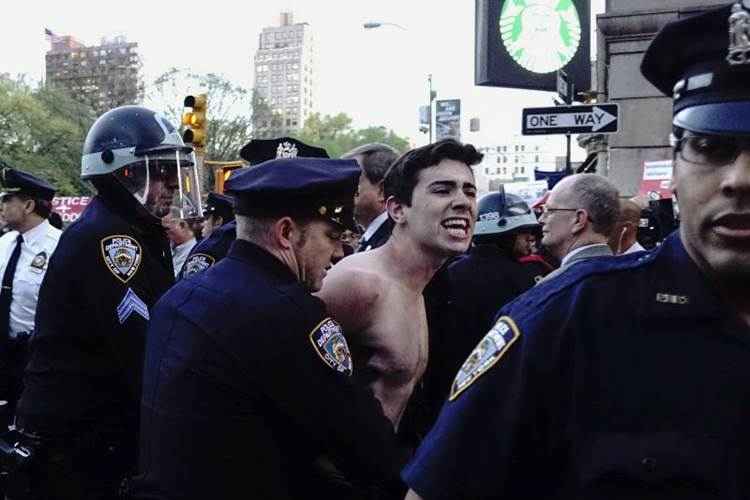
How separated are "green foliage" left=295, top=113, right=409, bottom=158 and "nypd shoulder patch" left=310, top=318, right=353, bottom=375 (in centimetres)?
8413

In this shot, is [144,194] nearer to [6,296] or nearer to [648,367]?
[6,296]

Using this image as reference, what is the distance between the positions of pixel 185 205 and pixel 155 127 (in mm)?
421

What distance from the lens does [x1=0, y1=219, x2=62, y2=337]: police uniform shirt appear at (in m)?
6.44

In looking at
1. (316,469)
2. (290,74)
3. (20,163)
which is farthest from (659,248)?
(290,74)

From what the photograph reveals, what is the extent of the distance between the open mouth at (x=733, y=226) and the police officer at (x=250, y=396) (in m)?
1.29

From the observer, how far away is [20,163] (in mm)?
49281

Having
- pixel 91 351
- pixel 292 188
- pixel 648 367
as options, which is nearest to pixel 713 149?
pixel 648 367

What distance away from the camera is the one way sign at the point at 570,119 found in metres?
9.03

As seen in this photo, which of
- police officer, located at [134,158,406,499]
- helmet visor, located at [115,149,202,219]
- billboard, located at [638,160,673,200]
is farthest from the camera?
billboard, located at [638,160,673,200]

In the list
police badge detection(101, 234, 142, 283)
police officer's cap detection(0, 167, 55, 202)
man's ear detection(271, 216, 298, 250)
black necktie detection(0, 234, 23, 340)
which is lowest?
black necktie detection(0, 234, 23, 340)

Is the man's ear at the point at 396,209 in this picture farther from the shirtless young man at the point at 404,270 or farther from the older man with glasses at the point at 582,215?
the older man with glasses at the point at 582,215

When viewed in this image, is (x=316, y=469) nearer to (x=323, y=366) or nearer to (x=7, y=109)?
(x=323, y=366)

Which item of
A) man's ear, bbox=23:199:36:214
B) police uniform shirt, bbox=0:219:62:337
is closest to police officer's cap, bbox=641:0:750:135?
police uniform shirt, bbox=0:219:62:337

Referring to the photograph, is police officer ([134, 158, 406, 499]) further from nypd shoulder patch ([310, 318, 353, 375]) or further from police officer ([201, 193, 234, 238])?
police officer ([201, 193, 234, 238])
